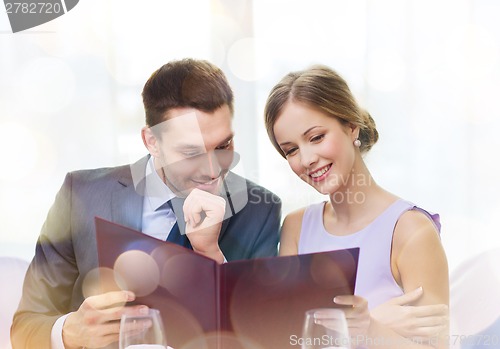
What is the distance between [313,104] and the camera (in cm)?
140

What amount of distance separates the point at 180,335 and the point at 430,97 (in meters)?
0.90

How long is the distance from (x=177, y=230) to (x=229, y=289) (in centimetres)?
49

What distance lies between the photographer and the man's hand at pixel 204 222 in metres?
1.39

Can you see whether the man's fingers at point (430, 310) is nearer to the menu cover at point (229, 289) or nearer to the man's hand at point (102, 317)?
the menu cover at point (229, 289)

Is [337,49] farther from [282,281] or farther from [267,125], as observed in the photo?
[282,281]

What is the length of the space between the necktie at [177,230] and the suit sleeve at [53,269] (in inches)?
9.9

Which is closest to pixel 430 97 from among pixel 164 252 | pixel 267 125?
pixel 267 125

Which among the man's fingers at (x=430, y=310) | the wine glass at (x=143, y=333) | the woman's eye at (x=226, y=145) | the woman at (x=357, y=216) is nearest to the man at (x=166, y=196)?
the woman's eye at (x=226, y=145)

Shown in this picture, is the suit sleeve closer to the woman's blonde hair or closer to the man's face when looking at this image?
the man's face

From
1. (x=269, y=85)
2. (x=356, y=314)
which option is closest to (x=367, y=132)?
(x=269, y=85)

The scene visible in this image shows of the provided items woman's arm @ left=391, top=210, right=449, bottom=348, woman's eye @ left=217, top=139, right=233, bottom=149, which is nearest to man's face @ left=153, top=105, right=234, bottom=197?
woman's eye @ left=217, top=139, right=233, bottom=149

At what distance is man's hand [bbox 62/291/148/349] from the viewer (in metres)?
1.10

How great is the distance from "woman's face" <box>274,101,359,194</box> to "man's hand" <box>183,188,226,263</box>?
209mm

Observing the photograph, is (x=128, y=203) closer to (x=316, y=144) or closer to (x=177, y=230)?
(x=177, y=230)
